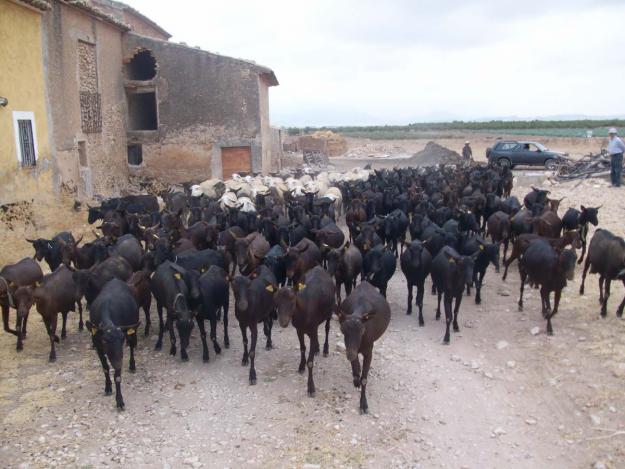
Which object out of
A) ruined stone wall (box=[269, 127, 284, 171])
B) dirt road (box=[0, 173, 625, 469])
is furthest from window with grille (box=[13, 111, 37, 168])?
ruined stone wall (box=[269, 127, 284, 171])

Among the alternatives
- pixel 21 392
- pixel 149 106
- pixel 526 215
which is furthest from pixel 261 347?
pixel 149 106

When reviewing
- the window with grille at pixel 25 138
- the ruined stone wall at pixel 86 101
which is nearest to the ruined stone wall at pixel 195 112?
the ruined stone wall at pixel 86 101

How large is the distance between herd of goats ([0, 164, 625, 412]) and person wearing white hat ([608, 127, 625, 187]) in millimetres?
5883

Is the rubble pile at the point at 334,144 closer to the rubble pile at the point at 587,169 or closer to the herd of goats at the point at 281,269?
the rubble pile at the point at 587,169

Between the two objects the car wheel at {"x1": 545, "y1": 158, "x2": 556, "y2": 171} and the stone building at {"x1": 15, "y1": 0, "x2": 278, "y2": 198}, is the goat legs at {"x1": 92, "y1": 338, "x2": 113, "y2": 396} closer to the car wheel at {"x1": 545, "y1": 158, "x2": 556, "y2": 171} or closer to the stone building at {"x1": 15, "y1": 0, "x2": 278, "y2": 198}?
the stone building at {"x1": 15, "y1": 0, "x2": 278, "y2": 198}

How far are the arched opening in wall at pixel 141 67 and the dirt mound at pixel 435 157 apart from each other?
60.3ft

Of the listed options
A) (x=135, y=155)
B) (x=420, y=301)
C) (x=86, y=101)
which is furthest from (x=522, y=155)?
(x=420, y=301)

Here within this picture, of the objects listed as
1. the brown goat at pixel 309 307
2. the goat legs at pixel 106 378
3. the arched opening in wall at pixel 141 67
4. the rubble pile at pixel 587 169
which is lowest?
the goat legs at pixel 106 378

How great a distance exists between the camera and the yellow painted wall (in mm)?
15233

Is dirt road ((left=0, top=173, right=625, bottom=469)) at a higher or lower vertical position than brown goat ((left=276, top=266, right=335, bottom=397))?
lower

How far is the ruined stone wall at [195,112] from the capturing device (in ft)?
79.8

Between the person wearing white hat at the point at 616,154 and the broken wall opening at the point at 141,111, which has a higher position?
the broken wall opening at the point at 141,111

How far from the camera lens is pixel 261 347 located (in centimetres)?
894

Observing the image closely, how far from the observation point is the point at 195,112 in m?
24.7
